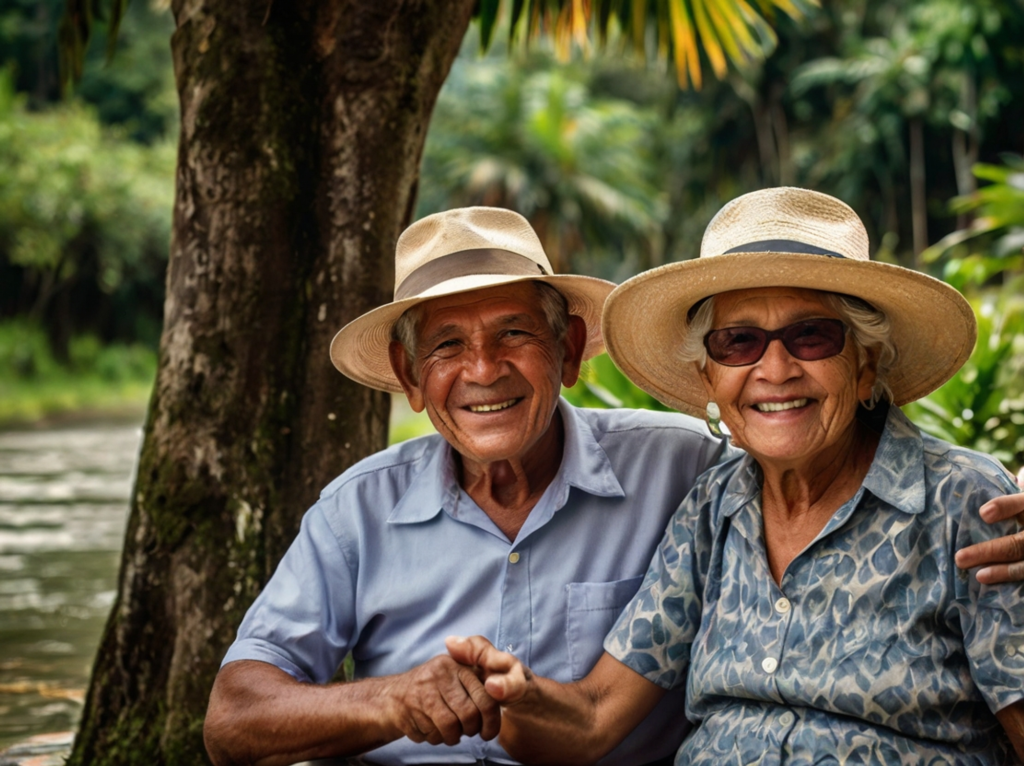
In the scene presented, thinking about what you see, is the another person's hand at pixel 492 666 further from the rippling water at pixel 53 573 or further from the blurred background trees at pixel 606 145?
the blurred background trees at pixel 606 145

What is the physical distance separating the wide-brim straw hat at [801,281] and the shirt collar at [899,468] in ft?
0.66

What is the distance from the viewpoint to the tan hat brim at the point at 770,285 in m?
2.28

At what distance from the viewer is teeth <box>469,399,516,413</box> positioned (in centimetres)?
270

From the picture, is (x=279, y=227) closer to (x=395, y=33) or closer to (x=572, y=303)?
(x=395, y=33)

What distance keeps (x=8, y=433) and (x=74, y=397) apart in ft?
28.3

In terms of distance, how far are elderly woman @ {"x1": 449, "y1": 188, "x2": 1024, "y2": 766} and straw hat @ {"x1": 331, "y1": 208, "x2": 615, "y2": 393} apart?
25 centimetres

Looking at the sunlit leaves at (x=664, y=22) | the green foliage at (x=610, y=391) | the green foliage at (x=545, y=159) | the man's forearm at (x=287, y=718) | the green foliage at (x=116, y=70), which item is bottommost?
the man's forearm at (x=287, y=718)

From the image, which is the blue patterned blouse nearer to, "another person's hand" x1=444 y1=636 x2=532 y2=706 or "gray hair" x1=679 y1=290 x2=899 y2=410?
"gray hair" x1=679 y1=290 x2=899 y2=410

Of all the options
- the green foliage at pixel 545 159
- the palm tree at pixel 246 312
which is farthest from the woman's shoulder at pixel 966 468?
the green foliage at pixel 545 159

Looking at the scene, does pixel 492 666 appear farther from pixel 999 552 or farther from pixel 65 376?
pixel 65 376

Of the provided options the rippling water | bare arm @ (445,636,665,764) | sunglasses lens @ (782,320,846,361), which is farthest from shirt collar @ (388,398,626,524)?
the rippling water

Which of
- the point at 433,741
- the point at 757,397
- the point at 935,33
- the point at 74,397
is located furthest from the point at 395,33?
the point at 74,397

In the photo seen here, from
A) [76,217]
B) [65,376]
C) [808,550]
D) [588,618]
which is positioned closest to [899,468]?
[808,550]

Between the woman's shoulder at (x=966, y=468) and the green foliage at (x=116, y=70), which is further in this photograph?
the green foliage at (x=116, y=70)
